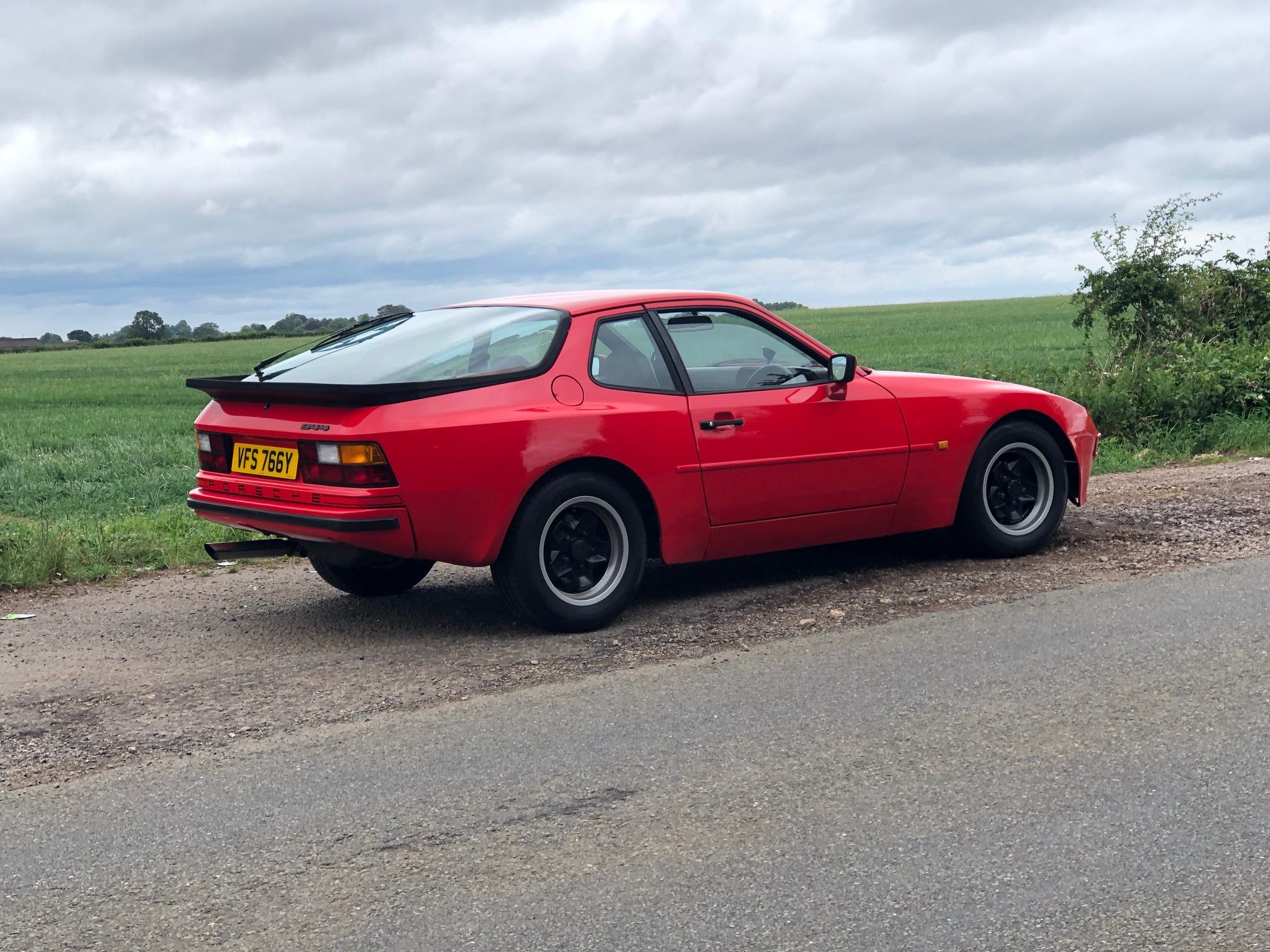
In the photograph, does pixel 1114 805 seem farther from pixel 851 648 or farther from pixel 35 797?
pixel 35 797

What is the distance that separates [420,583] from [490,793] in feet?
11.1

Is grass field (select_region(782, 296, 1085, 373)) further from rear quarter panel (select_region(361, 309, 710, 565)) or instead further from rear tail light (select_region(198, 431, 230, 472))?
rear tail light (select_region(198, 431, 230, 472))

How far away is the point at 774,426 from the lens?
6223 mm

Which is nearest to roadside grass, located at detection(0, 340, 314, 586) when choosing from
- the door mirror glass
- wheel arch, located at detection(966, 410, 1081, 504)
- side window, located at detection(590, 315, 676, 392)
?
side window, located at detection(590, 315, 676, 392)

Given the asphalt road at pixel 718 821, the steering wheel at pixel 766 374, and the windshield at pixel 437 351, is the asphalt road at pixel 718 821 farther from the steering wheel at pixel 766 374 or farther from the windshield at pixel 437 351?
the steering wheel at pixel 766 374

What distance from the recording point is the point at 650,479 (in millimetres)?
5820

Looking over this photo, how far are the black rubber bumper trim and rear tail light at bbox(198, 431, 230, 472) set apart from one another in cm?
22

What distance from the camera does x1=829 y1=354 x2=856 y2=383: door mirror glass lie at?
6348 millimetres

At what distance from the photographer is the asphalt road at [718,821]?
296cm

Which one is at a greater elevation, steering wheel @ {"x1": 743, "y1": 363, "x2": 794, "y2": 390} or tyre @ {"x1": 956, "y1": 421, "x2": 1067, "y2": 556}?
steering wheel @ {"x1": 743, "y1": 363, "x2": 794, "y2": 390}

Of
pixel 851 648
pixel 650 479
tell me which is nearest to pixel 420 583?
pixel 650 479

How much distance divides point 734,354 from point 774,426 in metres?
0.42

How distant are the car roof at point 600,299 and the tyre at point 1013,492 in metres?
1.54

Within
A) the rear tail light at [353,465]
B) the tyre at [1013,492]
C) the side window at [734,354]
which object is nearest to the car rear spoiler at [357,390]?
the rear tail light at [353,465]
